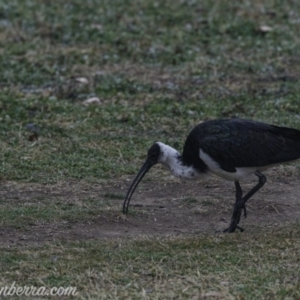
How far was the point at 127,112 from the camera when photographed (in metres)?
12.4

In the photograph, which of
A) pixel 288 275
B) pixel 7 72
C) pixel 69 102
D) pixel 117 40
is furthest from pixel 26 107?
pixel 288 275

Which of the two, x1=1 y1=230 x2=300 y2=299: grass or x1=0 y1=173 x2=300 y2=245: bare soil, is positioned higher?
x1=1 y1=230 x2=300 y2=299: grass

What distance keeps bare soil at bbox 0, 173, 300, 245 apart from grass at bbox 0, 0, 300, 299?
0.25 feet

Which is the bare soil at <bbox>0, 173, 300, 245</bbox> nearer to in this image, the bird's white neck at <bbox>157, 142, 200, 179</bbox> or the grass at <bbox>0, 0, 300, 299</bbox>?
the grass at <bbox>0, 0, 300, 299</bbox>

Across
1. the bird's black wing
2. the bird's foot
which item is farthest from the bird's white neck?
the bird's foot

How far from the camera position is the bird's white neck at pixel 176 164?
8.63 m

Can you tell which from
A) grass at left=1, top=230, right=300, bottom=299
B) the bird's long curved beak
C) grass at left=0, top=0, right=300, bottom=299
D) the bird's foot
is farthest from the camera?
the bird's long curved beak

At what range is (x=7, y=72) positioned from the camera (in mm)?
14023

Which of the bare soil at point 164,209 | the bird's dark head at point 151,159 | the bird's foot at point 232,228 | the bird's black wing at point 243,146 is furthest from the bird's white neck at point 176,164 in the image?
the bird's foot at point 232,228

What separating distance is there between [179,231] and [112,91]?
→ 523 cm

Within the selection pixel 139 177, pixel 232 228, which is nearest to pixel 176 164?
pixel 139 177

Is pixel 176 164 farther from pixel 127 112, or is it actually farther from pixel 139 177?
pixel 127 112

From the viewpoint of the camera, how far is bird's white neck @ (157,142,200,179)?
28.3ft

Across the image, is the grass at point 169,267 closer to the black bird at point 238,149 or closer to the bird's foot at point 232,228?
the bird's foot at point 232,228
